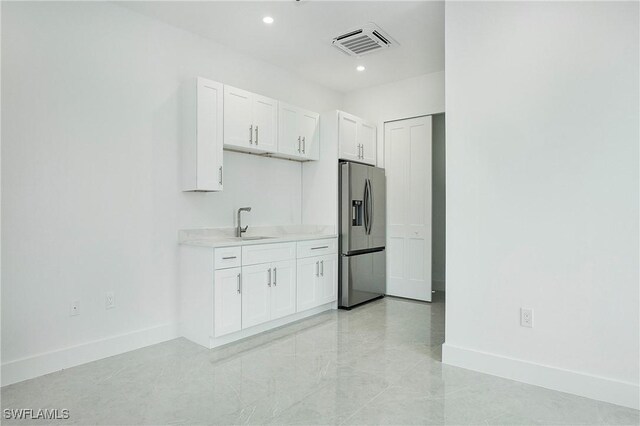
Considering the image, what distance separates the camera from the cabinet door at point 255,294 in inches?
131

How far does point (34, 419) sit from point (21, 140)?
5.81 ft

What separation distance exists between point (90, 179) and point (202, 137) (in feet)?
3.07

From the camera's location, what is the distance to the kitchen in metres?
2.34

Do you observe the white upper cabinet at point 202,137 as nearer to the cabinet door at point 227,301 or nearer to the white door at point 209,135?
the white door at point 209,135

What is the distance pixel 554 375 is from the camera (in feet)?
8.00

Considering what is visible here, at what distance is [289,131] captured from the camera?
13.7ft

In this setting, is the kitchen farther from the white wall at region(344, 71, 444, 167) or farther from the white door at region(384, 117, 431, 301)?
the white door at region(384, 117, 431, 301)

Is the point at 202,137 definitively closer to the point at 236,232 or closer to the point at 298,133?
the point at 236,232

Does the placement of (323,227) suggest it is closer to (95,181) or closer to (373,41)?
(373,41)

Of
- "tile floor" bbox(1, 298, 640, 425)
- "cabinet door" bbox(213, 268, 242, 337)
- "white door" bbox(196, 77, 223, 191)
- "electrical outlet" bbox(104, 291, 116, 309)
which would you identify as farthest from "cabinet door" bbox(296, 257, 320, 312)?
"electrical outlet" bbox(104, 291, 116, 309)

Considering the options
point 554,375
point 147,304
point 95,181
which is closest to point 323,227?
point 147,304

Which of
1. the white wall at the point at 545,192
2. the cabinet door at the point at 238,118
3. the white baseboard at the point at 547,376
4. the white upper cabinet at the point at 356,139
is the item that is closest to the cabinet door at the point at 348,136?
the white upper cabinet at the point at 356,139

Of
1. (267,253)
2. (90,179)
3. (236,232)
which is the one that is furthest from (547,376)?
(90,179)

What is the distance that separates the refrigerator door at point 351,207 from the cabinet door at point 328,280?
0.72 ft
